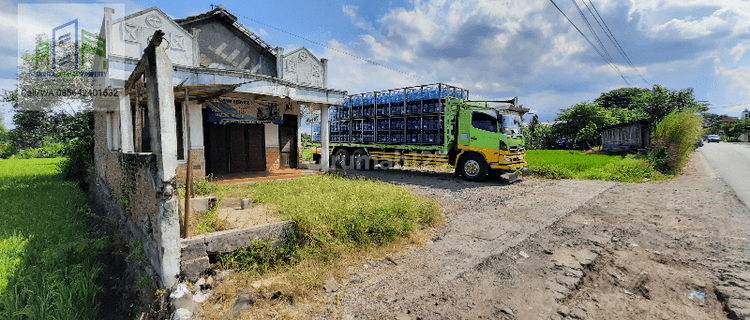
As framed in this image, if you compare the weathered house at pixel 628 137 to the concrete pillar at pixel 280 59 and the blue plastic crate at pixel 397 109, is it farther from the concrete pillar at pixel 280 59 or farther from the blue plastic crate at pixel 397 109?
the concrete pillar at pixel 280 59

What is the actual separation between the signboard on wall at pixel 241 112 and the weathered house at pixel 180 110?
3cm

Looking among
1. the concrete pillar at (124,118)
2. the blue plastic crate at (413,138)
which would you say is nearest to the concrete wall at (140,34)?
the concrete pillar at (124,118)

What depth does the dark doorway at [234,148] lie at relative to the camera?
10.1 metres

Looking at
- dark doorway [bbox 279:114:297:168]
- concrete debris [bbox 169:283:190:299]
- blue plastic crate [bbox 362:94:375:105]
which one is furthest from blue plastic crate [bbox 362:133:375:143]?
concrete debris [bbox 169:283:190:299]

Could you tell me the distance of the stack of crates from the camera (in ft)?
37.2

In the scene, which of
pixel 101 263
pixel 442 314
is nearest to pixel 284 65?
pixel 101 263

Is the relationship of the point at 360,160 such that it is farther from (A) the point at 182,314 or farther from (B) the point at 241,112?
(A) the point at 182,314

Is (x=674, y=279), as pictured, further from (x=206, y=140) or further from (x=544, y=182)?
(x=206, y=140)

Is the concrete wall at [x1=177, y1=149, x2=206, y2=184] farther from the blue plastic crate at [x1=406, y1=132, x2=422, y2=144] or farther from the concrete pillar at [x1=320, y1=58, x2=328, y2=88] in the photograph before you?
the blue plastic crate at [x1=406, y1=132, x2=422, y2=144]

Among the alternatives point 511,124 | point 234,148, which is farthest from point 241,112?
point 511,124

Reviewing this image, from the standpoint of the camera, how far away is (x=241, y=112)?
10000mm

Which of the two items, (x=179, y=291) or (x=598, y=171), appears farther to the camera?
(x=598, y=171)

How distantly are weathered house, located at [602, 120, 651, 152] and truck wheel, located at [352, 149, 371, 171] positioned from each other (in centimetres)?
1673

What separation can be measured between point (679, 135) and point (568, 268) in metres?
14.1
